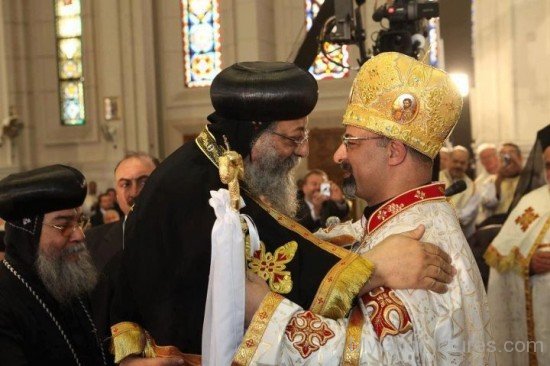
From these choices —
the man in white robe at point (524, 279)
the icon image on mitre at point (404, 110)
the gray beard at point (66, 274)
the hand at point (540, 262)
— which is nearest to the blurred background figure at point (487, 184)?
the man in white robe at point (524, 279)

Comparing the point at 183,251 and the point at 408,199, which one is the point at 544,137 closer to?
the point at 408,199

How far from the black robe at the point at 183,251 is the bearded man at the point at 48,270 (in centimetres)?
99

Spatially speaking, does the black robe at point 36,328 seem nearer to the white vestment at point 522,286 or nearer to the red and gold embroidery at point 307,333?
the red and gold embroidery at point 307,333

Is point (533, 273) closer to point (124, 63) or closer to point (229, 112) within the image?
point (229, 112)

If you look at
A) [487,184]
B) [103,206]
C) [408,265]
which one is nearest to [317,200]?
[487,184]

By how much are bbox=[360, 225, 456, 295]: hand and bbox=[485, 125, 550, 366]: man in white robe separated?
3073mm

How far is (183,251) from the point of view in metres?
2.46

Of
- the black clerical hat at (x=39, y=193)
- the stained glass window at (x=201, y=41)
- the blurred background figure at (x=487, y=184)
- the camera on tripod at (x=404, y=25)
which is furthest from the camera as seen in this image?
the stained glass window at (x=201, y=41)

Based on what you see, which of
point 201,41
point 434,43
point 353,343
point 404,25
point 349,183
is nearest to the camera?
point 353,343

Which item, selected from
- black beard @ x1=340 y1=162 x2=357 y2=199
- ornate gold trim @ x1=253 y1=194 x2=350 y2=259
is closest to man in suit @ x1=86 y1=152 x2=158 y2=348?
black beard @ x1=340 y1=162 x2=357 y2=199

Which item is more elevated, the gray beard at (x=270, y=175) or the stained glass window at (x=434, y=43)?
the stained glass window at (x=434, y=43)

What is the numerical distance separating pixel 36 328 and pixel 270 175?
1.33 metres

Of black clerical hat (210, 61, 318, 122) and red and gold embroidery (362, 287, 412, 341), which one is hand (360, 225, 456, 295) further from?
black clerical hat (210, 61, 318, 122)

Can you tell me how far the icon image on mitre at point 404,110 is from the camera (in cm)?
261
